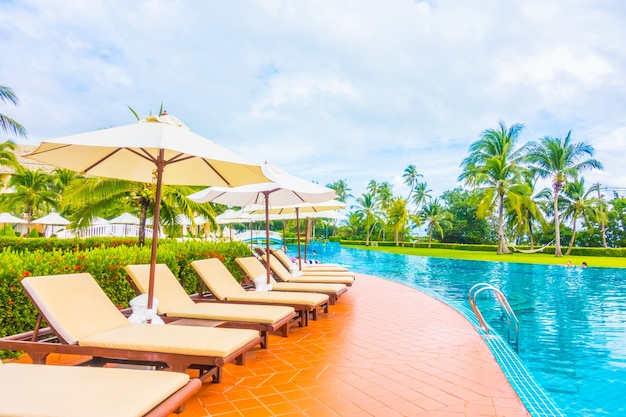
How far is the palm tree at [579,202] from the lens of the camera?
3544 cm

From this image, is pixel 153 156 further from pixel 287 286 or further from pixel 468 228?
pixel 468 228

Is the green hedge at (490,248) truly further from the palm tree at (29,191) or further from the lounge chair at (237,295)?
the lounge chair at (237,295)

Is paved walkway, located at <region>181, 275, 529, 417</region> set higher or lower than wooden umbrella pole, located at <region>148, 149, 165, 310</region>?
lower

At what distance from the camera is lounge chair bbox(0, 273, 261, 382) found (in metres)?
3.20

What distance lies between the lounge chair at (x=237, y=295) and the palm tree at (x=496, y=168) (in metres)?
28.2

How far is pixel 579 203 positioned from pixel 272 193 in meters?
35.6

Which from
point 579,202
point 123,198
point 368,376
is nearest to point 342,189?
point 579,202

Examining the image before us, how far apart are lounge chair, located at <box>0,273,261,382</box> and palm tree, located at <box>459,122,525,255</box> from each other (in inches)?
1212

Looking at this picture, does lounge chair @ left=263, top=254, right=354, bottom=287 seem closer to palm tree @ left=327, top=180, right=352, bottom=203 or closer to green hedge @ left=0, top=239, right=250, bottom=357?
green hedge @ left=0, top=239, right=250, bottom=357

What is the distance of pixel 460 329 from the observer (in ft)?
19.5

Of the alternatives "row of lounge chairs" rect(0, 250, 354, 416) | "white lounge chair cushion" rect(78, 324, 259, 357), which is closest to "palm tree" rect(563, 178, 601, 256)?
"row of lounge chairs" rect(0, 250, 354, 416)

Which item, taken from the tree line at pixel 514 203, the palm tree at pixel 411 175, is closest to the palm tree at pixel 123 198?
the tree line at pixel 514 203

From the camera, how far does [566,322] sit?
338 inches

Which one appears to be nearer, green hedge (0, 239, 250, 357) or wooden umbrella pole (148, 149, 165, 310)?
green hedge (0, 239, 250, 357)
